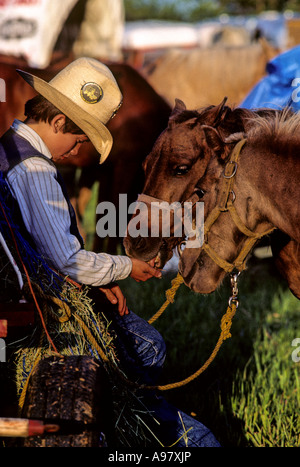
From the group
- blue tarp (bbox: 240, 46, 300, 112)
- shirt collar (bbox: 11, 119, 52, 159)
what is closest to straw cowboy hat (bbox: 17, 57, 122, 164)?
shirt collar (bbox: 11, 119, 52, 159)

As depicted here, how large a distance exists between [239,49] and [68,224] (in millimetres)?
6517

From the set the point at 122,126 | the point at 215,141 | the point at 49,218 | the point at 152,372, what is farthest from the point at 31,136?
the point at 122,126

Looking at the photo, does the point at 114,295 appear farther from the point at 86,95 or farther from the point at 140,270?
the point at 86,95

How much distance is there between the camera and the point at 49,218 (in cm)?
235

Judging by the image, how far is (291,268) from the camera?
2.91m

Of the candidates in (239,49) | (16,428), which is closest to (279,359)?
(16,428)

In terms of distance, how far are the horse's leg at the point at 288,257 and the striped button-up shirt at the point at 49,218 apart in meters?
0.96

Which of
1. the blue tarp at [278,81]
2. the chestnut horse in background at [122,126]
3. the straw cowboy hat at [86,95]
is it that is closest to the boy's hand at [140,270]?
the straw cowboy hat at [86,95]

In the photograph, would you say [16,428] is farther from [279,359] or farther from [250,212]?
[279,359]

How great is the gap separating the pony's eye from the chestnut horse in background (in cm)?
319

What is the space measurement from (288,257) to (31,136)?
136 cm

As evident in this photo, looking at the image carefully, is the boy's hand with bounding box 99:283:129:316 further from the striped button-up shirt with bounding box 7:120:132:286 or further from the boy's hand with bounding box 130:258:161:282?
the striped button-up shirt with bounding box 7:120:132:286

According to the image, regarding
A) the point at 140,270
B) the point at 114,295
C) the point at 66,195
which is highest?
the point at 66,195

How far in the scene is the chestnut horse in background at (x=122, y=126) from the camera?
593cm
